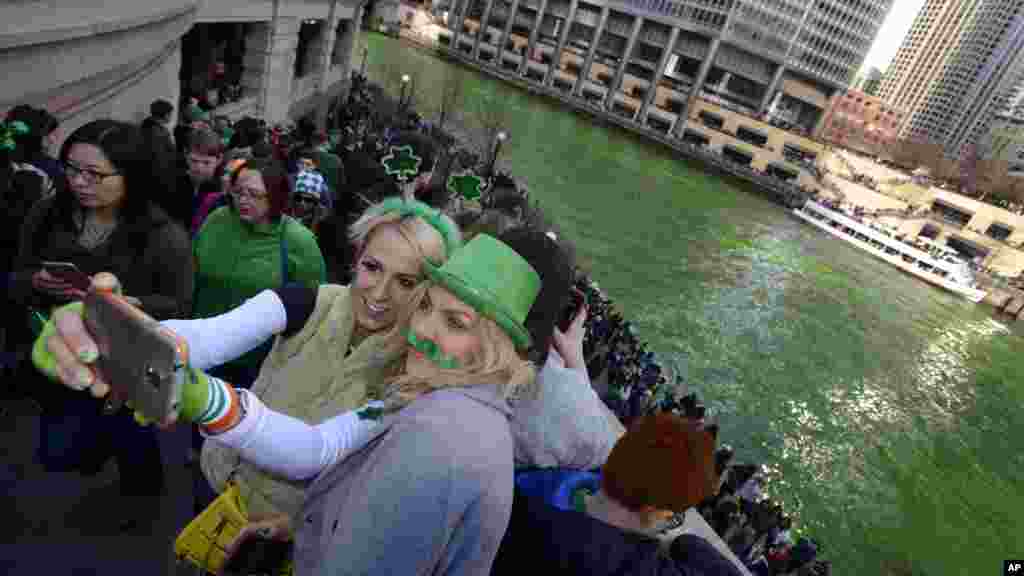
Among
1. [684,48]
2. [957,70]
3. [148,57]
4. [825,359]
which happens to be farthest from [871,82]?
[148,57]

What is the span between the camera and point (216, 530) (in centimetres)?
191

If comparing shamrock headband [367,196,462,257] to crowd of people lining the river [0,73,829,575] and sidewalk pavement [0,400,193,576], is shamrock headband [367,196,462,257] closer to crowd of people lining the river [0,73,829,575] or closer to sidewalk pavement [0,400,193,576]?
crowd of people lining the river [0,73,829,575]

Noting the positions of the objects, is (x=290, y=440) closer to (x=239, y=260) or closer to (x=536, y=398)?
(x=536, y=398)

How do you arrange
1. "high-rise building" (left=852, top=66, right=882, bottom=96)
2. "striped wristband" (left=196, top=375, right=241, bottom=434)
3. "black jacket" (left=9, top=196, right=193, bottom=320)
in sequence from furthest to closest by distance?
"high-rise building" (left=852, top=66, right=882, bottom=96) → "black jacket" (left=9, top=196, right=193, bottom=320) → "striped wristband" (left=196, top=375, right=241, bottom=434)

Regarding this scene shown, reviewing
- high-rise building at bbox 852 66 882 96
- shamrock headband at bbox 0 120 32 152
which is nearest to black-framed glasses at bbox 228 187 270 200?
shamrock headband at bbox 0 120 32 152

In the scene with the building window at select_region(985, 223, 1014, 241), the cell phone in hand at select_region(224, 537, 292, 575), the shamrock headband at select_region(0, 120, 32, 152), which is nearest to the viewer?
the cell phone in hand at select_region(224, 537, 292, 575)

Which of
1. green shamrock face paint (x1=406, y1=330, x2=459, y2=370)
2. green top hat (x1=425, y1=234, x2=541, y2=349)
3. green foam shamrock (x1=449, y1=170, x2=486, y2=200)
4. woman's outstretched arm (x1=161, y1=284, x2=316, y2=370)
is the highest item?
green top hat (x1=425, y1=234, x2=541, y2=349)

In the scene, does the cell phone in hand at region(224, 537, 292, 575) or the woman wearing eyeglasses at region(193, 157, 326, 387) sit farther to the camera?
the woman wearing eyeglasses at region(193, 157, 326, 387)

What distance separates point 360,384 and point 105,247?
1594mm

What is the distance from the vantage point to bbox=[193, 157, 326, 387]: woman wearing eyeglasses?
9.47ft

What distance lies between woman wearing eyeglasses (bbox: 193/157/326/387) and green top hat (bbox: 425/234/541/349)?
1.76 meters

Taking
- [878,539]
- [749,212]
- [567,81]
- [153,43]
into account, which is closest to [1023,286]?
[749,212]

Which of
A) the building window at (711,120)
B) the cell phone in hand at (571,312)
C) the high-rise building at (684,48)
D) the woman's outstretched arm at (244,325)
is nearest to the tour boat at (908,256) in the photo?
the building window at (711,120)

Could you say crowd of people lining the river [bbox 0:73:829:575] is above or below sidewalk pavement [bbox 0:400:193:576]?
above
